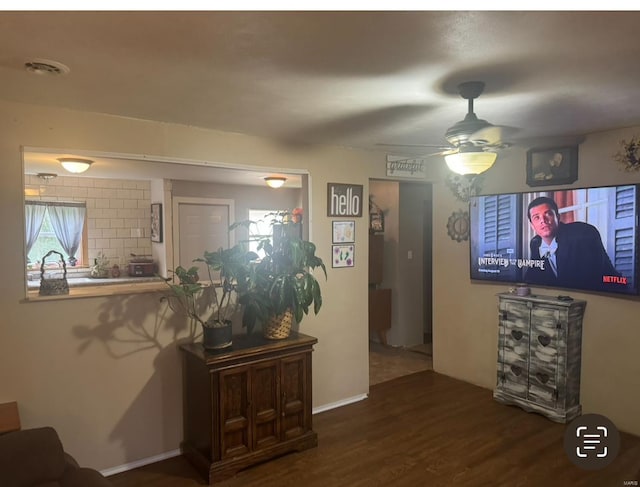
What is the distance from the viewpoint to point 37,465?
1.83 metres

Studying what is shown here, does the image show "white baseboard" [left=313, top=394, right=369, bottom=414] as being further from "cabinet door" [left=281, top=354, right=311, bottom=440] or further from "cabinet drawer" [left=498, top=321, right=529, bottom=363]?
"cabinet drawer" [left=498, top=321, right=529, bottom=363]

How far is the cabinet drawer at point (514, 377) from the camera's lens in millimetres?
3659

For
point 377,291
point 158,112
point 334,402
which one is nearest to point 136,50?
point 158,112

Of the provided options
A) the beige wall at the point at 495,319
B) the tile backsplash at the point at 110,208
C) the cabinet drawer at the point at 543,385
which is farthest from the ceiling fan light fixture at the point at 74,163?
the cabinet drawer at the point at 543,385

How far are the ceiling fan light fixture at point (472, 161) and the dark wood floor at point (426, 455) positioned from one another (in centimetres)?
186

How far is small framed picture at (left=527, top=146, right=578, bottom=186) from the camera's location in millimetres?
3529

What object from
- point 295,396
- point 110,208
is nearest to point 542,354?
point 295,396

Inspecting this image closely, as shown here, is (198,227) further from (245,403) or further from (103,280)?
(245,403)

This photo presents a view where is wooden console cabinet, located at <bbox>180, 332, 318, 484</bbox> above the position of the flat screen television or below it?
below

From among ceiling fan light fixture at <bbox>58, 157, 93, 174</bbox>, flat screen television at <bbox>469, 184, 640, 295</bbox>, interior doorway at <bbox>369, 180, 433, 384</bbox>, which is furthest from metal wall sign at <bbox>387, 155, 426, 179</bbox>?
ceiling fan light fixture at <bbox>58, 157, 93, 174</bbox>

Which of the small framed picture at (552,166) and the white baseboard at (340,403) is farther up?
the small framed picture at (552,166)

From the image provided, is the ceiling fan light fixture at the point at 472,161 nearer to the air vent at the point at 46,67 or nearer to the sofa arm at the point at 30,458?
the air vent at the point at 46,67

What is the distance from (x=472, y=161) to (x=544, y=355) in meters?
2.01
